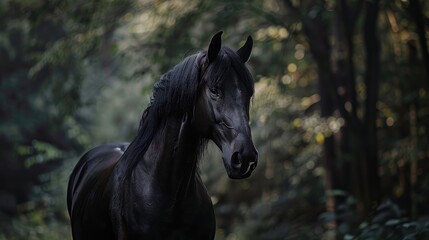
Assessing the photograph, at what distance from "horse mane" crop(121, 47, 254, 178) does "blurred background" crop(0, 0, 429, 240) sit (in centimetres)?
238

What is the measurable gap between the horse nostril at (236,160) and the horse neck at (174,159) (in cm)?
51

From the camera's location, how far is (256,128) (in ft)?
37.6

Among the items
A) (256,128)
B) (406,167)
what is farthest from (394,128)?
(256,128)

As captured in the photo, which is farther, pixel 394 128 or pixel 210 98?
pixel 394 128

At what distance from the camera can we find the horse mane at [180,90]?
12.8 feet

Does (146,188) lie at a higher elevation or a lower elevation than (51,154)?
higher

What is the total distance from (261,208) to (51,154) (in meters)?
3.24

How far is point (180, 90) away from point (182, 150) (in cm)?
35

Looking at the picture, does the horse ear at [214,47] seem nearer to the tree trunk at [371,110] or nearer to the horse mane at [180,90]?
the horse mane at [180,90]

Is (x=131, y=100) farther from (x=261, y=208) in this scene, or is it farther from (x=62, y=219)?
(x=261, y=208)

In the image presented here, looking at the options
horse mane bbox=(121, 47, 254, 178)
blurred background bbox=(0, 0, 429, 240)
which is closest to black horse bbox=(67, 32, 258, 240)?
horse mane bbox=(121, 47, 254, 178)

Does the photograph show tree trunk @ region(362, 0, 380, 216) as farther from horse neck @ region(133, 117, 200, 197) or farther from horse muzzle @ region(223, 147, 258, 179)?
horse muzzle @ region(223, 147, 258, 179)

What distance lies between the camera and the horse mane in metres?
3.89

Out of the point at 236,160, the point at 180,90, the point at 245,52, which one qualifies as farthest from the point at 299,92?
the point at 236,160
